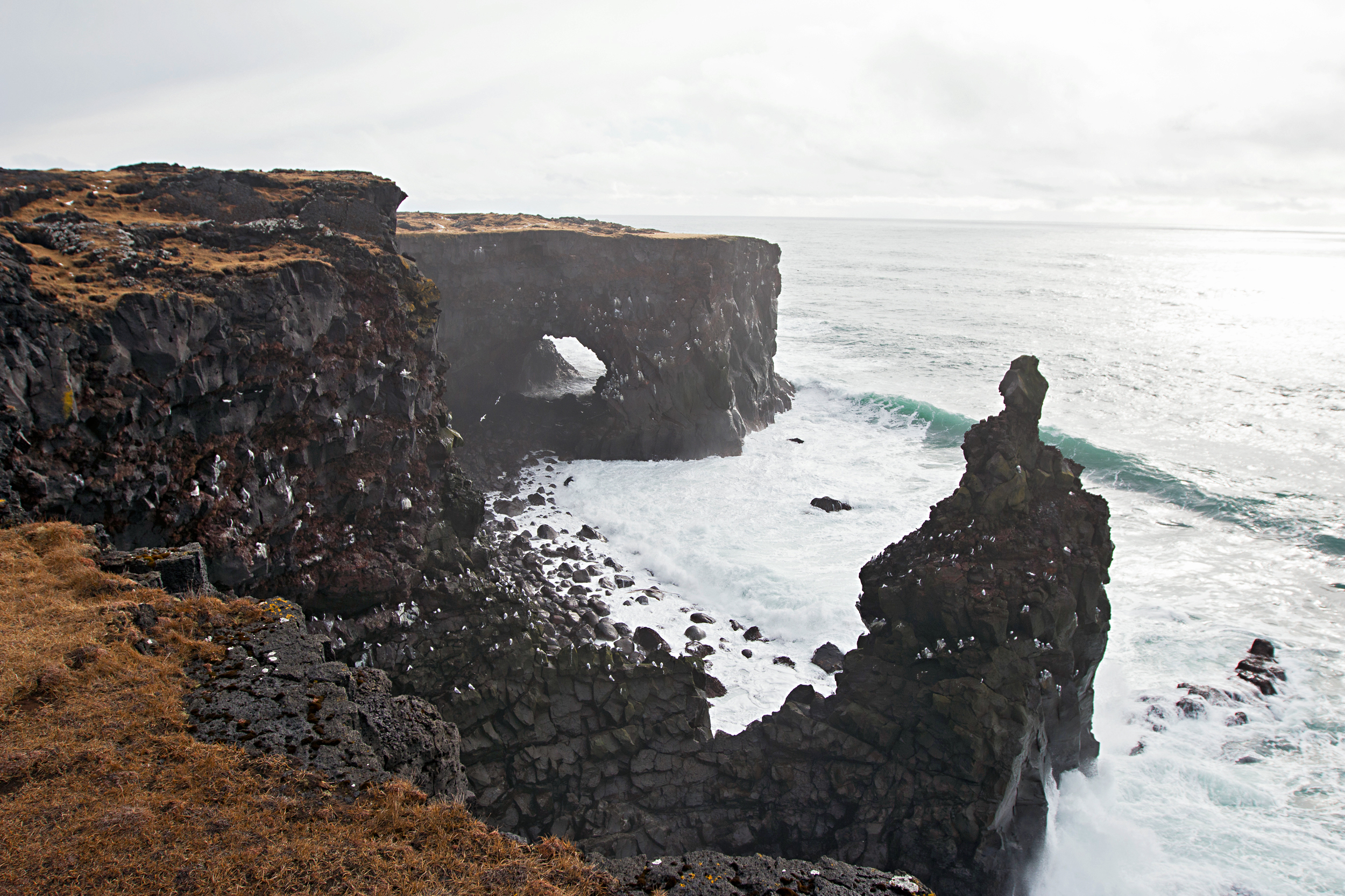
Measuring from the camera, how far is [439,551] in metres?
25.6

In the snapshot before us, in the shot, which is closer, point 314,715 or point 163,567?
point 314,715

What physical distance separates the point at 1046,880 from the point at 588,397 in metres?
37.7

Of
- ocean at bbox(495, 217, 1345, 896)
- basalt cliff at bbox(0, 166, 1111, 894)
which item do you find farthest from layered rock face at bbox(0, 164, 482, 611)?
ocean at bbox(495, 217, 1345, 896)

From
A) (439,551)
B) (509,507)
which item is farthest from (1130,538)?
(439,551)

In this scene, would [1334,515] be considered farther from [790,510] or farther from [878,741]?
[878,741]

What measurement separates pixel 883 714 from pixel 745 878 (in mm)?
11849

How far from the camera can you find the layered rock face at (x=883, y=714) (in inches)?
707

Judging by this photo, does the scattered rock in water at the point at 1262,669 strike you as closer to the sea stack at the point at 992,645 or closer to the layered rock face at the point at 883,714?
the sea stack at the point at 992,645

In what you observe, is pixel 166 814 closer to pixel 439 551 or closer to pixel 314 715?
pixel 314 715

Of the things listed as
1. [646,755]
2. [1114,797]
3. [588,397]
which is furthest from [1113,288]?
[646,755]

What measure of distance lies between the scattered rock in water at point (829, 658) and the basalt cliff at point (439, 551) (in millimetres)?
3912

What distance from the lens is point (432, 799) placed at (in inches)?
381

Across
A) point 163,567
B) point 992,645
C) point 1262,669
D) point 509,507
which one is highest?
point 163,567

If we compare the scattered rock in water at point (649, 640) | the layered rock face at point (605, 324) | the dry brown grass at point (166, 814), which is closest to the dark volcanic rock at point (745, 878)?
the dry brown grass at point (166, 814)
